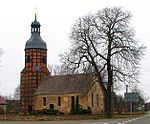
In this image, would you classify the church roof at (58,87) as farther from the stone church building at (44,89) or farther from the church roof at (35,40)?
the church roof at (35,40)

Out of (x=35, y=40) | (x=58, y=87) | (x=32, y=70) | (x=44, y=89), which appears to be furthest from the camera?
(x=35, y=40)

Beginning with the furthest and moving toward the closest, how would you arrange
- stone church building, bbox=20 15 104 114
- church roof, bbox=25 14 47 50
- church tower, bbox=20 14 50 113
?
church roof, bbox=25 14 47 50
church tower, bbox=20 14 50 113
stone church building, bbox=20 15 104 114

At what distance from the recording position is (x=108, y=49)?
48469 mm

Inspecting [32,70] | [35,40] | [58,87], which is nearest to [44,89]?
[58,87]

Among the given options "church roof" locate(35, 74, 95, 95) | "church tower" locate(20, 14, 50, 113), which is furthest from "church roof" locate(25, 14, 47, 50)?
"church roof" locate(35, 74, 95, 95)

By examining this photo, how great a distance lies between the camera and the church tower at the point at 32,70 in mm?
76500

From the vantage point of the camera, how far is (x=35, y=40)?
77.4 meters

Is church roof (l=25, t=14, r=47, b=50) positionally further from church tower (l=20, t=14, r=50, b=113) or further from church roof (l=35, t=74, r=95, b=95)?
church roof (l=35, t=74, r=95, b=95)

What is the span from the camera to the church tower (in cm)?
7650

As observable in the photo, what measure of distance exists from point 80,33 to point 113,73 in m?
6.70

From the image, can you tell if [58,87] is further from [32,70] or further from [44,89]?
[32,70]

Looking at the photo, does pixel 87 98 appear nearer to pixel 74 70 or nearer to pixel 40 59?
pixel 40 59

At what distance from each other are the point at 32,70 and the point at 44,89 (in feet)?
15.9

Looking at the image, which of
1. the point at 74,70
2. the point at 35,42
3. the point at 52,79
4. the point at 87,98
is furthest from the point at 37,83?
the point at 74,70
